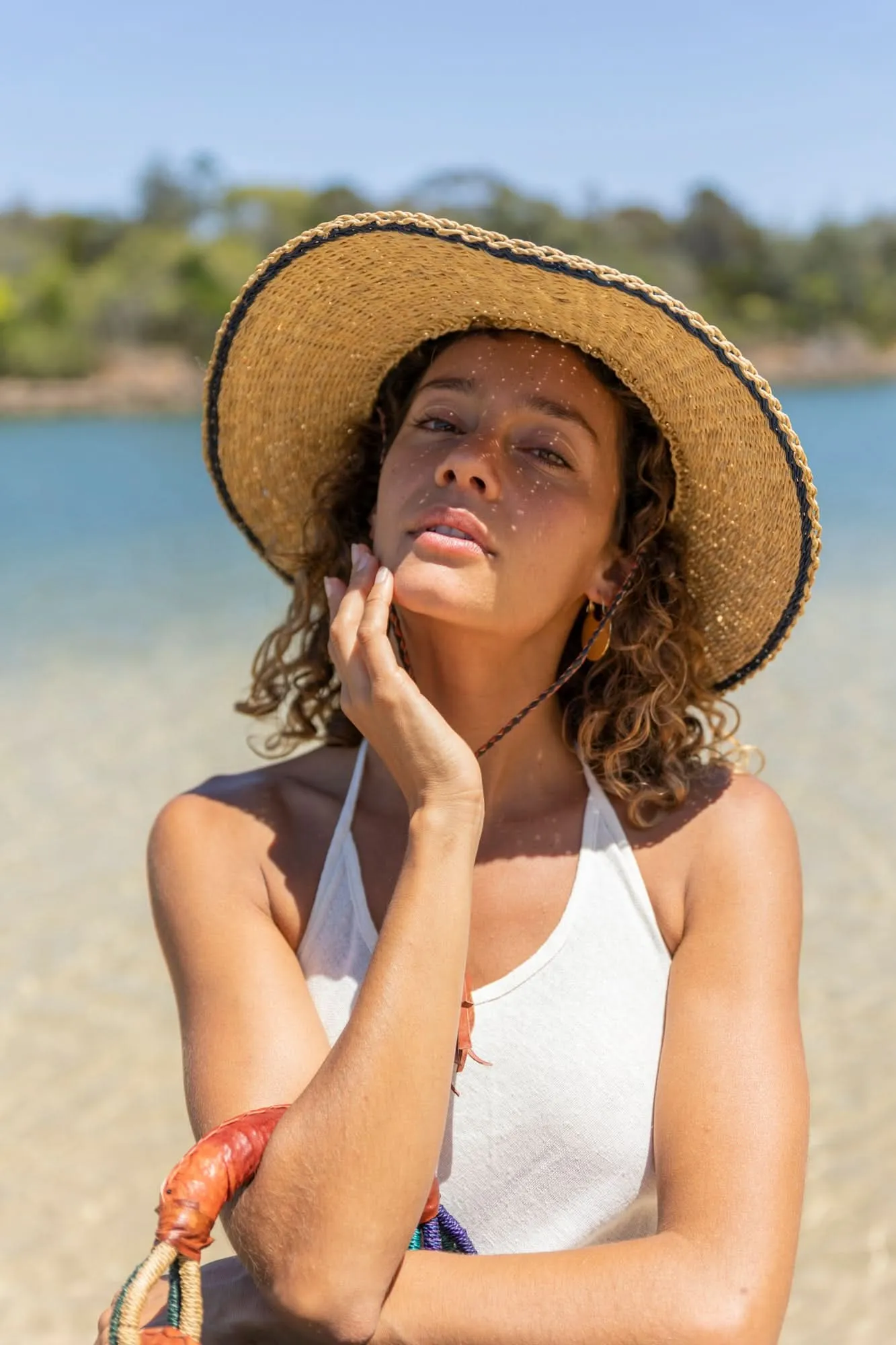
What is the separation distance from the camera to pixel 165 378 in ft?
146

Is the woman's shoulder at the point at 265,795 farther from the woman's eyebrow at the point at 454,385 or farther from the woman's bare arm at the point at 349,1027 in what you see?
the woman's eyebrow at the point at 454,385

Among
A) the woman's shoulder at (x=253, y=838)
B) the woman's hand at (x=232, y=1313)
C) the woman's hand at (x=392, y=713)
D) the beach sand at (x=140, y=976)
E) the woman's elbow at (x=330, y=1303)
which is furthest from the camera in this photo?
the beach sand at (x=140, y=976)

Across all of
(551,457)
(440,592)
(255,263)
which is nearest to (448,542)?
(440,592)

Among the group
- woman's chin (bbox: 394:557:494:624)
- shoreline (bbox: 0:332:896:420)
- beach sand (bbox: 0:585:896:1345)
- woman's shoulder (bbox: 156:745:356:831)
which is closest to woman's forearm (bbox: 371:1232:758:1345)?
woman's shoulder (bbox: 156:745:356:831)

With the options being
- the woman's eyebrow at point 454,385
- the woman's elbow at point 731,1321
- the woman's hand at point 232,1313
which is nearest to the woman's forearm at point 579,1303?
the woman's elbow at point 731,1321

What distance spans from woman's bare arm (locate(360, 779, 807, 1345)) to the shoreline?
3668 centimetres

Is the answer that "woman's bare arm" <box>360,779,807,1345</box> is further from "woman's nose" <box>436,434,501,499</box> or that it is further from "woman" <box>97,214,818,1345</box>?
"woman's nose" <box>436,434,501,499</box>

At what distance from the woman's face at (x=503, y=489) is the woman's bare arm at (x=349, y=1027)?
115 mm

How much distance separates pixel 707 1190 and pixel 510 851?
644 mm

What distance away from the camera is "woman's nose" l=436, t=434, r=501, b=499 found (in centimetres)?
196

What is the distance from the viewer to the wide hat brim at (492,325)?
6.47 feet

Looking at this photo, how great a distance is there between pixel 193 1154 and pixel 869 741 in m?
5.93

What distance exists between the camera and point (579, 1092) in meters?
1.87

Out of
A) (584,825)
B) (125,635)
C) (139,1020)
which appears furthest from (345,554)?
(125,635)
